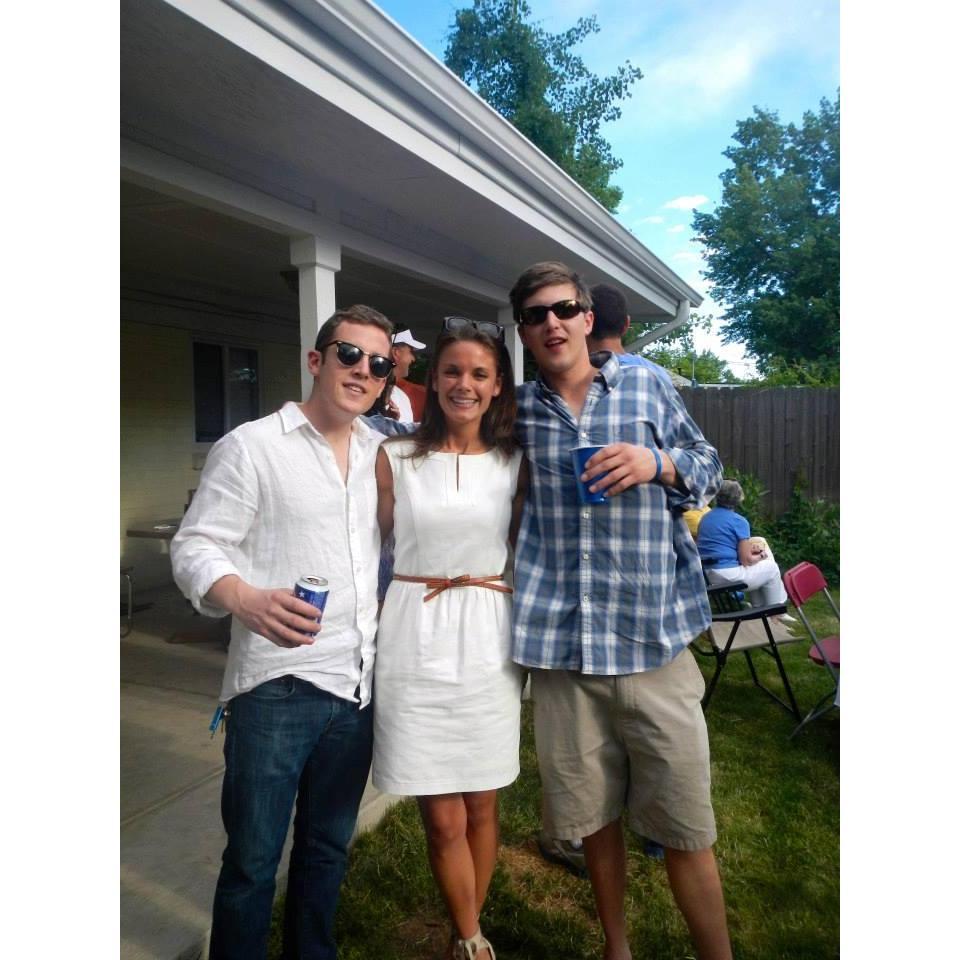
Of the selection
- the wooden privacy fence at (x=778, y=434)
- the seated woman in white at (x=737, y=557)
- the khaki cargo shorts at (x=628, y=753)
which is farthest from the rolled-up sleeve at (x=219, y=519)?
the wooden privacy fence at (x=778, y=434)

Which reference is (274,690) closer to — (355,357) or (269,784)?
(269,784)

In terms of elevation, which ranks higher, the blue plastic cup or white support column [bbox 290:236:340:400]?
white support column [bbox 290:236:340:400]

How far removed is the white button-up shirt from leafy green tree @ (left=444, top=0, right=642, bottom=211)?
18792mm

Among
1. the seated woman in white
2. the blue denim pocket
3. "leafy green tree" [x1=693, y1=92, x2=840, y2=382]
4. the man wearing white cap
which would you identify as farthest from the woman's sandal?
"leafy green tree" [x1=693, y1=92, x2=840, y2=382]

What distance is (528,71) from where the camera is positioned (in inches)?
747

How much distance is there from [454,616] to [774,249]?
23390 millimetres

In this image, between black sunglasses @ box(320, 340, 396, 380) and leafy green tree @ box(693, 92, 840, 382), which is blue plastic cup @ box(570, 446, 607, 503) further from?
leafy green tree @ box(693, 92, 840, 382)

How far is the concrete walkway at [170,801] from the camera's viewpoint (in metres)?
2.18

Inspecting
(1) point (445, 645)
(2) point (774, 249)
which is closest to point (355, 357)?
(1) point (445, 645)

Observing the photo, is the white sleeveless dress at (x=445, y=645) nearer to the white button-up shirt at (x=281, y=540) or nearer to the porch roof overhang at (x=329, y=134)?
the white button-up shirt at (x=281, y=540)

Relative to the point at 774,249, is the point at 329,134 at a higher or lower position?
lower

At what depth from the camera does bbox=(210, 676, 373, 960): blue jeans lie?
1.64 meters
